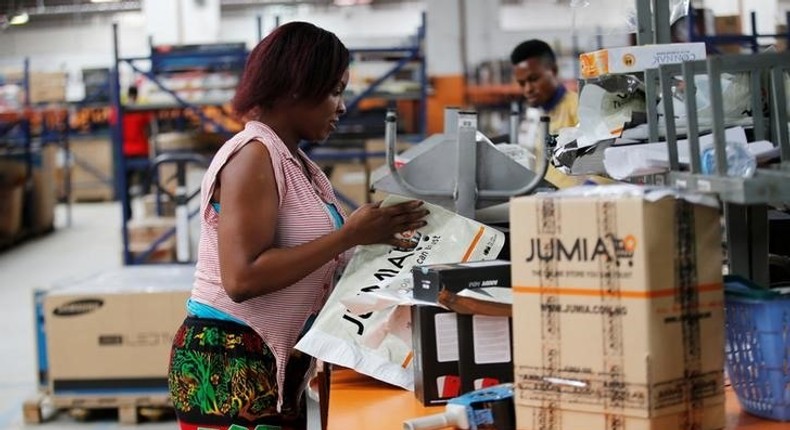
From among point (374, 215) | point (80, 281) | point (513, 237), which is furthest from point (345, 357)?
point (80, 281)

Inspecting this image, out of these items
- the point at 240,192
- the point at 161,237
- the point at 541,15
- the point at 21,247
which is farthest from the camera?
the point at 541,15

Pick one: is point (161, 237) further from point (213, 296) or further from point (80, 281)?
point (213, 296)

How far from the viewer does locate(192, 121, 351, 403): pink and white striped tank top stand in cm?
187

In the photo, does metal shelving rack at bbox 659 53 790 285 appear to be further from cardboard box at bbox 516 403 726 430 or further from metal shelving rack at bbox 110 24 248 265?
metal shelving rack at bbox 110 24 248 265

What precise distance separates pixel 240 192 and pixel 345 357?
13.5 inches

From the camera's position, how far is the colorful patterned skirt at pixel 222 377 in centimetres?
196

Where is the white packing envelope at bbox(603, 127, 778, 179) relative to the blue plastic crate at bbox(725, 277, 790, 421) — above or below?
above

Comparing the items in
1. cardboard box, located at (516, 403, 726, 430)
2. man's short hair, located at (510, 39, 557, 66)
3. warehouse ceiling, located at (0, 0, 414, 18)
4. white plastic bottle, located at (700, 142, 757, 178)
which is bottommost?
cardboard box, located at (516, 403, 726, 430)

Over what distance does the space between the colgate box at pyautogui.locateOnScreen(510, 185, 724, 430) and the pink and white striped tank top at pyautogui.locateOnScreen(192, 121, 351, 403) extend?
22.9 inches

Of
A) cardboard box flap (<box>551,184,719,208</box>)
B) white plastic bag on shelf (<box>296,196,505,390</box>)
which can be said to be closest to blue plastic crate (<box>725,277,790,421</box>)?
cardboard box flap (<box>551,184,719,208</box>)

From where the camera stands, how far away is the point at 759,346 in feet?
4.78

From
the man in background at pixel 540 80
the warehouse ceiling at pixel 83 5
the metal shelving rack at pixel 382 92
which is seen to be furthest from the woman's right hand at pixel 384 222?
the warehouse ceiling at pixel 83 5

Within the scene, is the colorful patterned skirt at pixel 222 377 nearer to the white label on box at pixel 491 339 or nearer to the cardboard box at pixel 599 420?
the white label on box at pixel 491 339

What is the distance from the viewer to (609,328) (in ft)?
4.32
